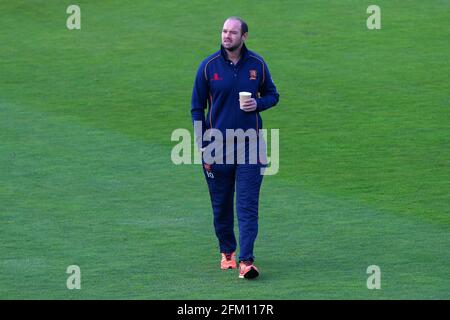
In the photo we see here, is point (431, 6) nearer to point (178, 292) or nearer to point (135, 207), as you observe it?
point (135, 207)

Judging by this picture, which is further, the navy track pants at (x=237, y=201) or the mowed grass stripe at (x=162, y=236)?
the navy track pants at (x=237, y=201)

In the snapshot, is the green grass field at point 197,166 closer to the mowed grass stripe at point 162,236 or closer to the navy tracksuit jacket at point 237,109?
the mowed grass stripe at point 162,236

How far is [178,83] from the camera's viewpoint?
15.8 m

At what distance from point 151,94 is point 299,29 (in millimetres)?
3374

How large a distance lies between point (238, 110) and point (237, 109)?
0.4 inches

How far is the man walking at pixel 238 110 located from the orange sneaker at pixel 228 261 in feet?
0.90

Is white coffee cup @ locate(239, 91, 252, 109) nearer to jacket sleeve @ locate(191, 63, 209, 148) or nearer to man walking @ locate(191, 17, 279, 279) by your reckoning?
man walking @ locate(191, 17, 279, 279)

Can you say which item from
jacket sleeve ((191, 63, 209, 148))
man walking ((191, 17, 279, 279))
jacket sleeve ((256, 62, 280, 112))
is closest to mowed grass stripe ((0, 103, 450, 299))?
man walking ((191, 17, 279, 279))

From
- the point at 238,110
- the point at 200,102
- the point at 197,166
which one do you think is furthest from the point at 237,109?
the point at 197,166

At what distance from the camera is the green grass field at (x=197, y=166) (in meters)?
9.25

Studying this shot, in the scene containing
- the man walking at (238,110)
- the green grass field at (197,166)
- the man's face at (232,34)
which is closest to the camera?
the man's face at (232,34)

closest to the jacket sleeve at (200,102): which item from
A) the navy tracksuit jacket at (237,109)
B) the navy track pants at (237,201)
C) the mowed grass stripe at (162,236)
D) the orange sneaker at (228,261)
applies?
the navy tracksuit jacket at (237,109)

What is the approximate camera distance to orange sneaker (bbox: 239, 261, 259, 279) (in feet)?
29.5
